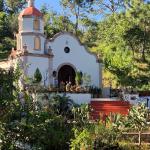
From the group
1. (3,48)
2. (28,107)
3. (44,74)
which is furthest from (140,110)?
(3,48)

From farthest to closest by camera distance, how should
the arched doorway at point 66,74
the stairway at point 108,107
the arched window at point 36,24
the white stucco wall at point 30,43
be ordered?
the arched doorway at point 66,74, the arched window at point 36,24, the white stucco wall at point 30,43, the stairway at point 108,107

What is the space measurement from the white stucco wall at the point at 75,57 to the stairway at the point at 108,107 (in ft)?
13.3

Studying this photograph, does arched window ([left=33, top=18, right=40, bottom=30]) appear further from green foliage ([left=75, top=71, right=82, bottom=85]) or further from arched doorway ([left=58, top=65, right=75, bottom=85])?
green foliage ([left=75, top=71, right=82, bottom=85])

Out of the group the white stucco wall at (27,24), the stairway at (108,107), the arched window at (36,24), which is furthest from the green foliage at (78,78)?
the white stucco wall at (27,24)

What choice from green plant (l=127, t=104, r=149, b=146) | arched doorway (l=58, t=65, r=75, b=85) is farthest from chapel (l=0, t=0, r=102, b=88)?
green plant (l=127, t=104, r=149, b=146)

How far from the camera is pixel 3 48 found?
53250mm

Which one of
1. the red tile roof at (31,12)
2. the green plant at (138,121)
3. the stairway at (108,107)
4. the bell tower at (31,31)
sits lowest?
the green plant at (138,121)

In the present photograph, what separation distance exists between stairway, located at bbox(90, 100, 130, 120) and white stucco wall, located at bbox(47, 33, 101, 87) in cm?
404

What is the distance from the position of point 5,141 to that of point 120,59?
19932 millimetres

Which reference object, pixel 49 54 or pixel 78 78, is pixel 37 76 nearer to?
pixel 49 54

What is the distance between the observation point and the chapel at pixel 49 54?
1293 inches

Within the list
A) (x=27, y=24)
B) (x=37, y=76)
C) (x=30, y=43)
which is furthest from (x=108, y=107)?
(x=27, y=24)

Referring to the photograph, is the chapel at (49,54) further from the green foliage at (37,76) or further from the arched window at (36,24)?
the green foliage at (37,76)

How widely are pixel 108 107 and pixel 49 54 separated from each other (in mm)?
5798
